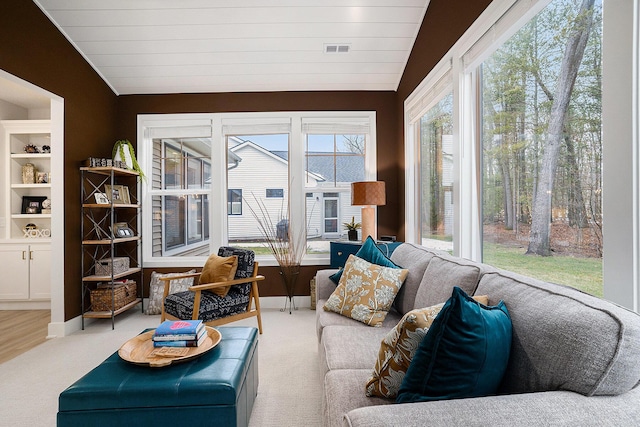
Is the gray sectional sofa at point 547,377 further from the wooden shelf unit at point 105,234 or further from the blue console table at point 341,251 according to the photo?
the wooden shelf unit at point 105,234

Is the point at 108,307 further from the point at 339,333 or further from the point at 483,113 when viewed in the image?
the point at 483,113

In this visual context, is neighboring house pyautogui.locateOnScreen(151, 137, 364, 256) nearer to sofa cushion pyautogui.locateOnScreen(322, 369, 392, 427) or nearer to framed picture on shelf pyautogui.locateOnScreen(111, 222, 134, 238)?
framed picture on shelf pyautogui.locateOnScreen(111, 222, 134, 238)

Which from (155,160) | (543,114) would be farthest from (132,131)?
(543,114)

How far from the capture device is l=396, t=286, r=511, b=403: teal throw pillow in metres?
1.03

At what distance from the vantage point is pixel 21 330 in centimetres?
359

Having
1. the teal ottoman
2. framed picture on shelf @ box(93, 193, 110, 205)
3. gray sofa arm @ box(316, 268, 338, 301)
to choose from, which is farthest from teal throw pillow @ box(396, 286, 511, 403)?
framed picture on shelf @ box(93, 193, 110, 205)

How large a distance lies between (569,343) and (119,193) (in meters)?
4.27

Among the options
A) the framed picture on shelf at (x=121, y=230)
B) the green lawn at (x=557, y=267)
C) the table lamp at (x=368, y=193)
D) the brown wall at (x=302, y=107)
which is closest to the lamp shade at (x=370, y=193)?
the table lamp at (x=368, y=193)

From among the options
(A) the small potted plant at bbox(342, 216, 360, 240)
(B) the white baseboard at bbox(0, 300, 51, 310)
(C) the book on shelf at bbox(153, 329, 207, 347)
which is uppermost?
(A) the small potted plant at bbox(342, 216, 360, 240)

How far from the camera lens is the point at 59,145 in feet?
11.1

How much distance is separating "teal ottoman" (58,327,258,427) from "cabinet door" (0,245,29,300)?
3611 millimetres

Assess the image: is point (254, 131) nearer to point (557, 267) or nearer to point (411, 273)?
point (411, 273)

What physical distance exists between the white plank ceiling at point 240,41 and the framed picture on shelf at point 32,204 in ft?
5.73

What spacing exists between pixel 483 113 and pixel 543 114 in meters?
0.67
